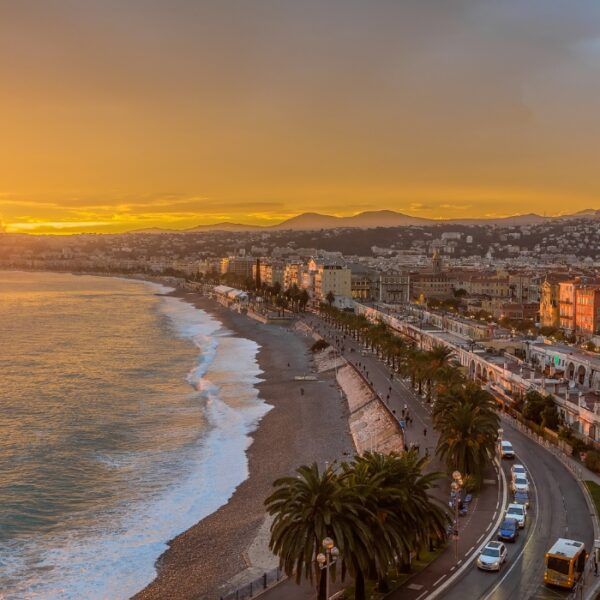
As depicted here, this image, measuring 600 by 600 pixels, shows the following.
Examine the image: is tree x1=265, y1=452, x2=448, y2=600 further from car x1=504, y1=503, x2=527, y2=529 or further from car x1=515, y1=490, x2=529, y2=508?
car x1=515, y1=490, x2=529, y2=508

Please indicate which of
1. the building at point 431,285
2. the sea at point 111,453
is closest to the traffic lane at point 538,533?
the sea at point 111,453

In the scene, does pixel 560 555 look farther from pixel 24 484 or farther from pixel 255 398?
pixel 255 398

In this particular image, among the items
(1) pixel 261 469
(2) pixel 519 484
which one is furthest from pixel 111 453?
(2) pixel 519 484

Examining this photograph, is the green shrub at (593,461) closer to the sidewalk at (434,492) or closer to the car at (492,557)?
the sidewalk at (434,492)

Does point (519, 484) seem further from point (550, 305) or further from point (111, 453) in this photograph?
point (550, 305)

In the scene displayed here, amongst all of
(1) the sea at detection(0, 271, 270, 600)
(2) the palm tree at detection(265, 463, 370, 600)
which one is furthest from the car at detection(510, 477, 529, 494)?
(1) the sea at detection(0, 271, 270, 600)

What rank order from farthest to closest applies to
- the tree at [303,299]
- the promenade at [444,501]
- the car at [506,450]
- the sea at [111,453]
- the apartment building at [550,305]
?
the tree at [303,299], the apartment building at [550,305], the car at [506,450], the sea at [111,453], the promenade at [444,501]

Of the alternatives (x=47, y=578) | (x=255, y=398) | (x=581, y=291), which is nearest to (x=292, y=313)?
(x=581, y=291)
